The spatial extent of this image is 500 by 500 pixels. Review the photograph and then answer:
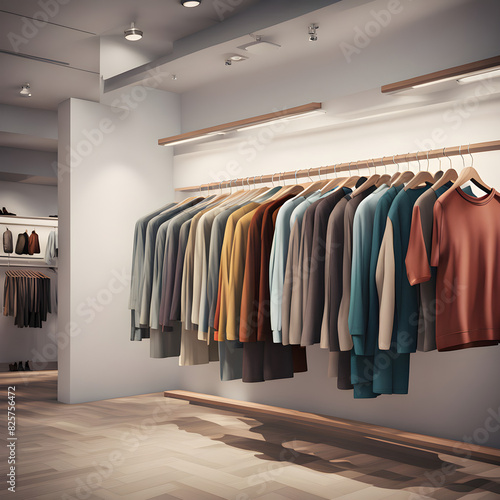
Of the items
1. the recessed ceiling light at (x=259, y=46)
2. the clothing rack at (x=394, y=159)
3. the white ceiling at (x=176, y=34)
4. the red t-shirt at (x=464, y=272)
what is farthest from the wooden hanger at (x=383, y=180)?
the recessed ceiling light at (x=259, y=46)

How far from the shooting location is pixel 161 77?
5582 mm

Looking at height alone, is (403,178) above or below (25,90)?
below

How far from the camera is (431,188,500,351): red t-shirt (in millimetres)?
3213

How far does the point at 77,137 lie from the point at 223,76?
1530 millimetres

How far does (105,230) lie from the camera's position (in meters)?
6.06

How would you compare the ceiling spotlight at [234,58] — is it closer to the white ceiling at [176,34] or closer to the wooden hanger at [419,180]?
the white ceiling at [176,34]

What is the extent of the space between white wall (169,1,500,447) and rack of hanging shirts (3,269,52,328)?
15.2 ft

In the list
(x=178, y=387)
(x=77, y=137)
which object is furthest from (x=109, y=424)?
(x=77, y=137)

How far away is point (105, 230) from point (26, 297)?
3.87m

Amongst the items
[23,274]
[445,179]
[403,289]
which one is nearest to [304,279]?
[403,289]

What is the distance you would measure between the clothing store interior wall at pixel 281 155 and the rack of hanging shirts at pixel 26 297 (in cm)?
363

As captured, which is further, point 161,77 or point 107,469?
point 161,77

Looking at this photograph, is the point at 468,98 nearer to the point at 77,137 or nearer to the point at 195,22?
the point at 195,22

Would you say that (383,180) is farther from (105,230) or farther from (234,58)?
(105,230)
